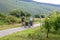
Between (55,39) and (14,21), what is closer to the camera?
(55,39)

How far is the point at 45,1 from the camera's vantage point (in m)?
18.6

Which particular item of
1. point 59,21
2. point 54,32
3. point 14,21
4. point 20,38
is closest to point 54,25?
point 59,21

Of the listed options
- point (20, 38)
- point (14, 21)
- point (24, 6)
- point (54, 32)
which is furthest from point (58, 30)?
point (24, 6)

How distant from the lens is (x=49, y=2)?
750 inches

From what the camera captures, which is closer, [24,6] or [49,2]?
[49,2]

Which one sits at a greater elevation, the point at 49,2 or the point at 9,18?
the point at 49,2

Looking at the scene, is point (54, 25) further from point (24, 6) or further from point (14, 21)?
point (24, 6)

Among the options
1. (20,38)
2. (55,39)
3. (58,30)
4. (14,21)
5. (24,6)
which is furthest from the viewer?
(24,6)

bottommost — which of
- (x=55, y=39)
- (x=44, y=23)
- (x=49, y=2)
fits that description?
(x=55, y=39)

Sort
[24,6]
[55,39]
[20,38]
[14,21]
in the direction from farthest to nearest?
[24,6] < [14,21] < [55,39] < [20,38]

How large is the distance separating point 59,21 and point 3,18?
12.0 metres

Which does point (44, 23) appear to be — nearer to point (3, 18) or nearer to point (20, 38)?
point (20, 38)

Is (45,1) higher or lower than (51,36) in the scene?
higher

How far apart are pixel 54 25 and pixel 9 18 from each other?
11.1 meters
